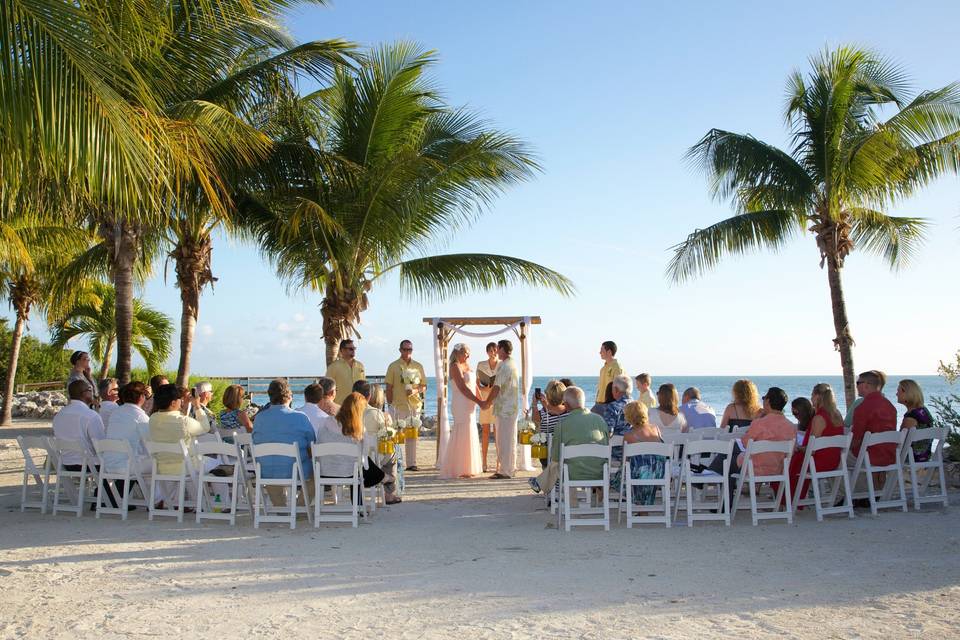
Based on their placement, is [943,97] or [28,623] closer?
[28,623]

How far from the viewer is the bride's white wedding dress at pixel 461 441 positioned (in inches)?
469

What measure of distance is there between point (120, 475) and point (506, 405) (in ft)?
17.3

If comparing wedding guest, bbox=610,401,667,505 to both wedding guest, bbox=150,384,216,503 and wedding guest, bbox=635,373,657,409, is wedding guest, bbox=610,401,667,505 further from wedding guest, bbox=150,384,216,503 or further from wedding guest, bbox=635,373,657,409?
wedding guest, bbox=150,384,216,503

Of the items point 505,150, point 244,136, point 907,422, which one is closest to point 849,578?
point 907,422

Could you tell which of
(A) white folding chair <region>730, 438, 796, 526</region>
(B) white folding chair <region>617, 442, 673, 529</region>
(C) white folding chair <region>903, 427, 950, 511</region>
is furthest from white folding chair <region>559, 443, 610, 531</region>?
(C) white folding chair <region>903, 427, 950, 511</region>

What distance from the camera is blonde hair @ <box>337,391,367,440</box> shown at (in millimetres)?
8406

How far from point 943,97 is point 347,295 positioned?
34.6 feet

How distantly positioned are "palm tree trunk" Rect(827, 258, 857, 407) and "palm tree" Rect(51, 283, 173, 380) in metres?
22.4

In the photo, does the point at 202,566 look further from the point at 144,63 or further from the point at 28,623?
the point at 144,63

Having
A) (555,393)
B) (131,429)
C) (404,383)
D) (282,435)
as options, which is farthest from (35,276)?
(555,393)

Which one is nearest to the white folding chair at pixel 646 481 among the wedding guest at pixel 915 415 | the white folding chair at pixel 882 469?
the white folding chair at pixel 882 469

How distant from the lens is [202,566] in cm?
628

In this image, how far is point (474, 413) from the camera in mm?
11938

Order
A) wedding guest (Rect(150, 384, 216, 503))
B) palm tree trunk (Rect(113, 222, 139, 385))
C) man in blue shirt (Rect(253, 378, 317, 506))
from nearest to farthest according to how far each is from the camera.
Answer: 1. man in blue shirt (Rect(253, 378, 317, 506))
2. wedding guest (Rect(150, 384, 216, 503))
3. palm tree trunk (Rect(113, 222, 139, 385))
